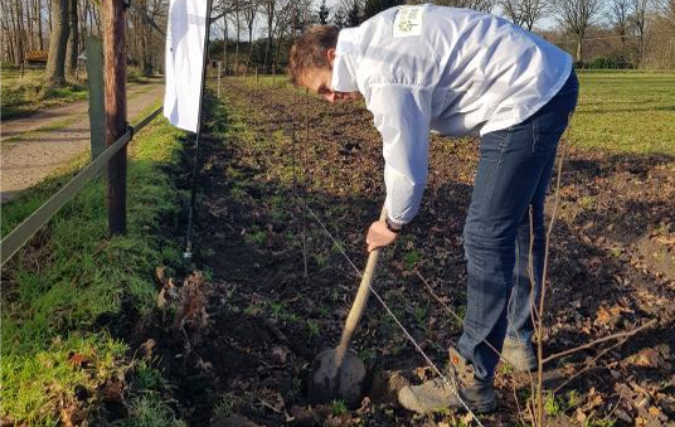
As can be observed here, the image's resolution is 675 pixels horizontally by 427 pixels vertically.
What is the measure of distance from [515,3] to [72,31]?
22563mm

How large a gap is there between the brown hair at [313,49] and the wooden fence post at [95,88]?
326 cm

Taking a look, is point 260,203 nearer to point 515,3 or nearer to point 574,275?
point 574,275

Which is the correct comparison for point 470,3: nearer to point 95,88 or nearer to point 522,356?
point 95,88

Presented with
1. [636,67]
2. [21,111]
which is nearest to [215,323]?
[21,111]

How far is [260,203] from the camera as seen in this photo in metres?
6.02

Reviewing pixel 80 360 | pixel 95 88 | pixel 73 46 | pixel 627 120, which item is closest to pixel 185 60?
pixel 95 88

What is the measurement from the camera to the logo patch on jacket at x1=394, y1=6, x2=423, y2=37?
2307 mm

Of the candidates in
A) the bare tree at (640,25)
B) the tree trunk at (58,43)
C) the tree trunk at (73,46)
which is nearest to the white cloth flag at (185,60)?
the tree trunk at (58,43)

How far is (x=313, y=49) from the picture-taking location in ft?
8.00

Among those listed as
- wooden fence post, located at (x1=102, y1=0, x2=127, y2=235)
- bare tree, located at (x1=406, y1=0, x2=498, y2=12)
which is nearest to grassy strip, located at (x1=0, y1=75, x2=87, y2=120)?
bare tree, located at (x1=406, y1=0, x2=498, y2=12)

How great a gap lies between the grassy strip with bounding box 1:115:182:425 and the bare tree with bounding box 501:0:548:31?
2737 cm

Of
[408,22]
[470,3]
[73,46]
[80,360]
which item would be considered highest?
[470,3]

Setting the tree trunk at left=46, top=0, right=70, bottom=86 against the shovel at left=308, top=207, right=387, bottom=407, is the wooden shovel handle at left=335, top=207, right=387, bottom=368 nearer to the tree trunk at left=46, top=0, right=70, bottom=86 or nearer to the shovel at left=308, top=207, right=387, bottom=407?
the shovel at left=308, top=207, right=387, bottom=407

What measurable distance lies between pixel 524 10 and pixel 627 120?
2095 centimetres
